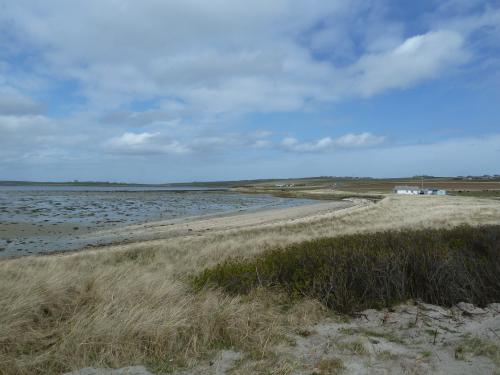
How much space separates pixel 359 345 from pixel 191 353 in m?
1.91

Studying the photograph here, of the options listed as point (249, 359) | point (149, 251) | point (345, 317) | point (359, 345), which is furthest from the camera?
point (149, 251)

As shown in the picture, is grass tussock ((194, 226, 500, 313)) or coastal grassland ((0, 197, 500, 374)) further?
grass tussock ((194, 226, 500, 313))

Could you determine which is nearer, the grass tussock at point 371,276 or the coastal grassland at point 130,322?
the coastal grassland at point 130,322

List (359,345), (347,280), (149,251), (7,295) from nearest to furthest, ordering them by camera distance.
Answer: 1. (359,345)
2. (7,295)
3. (347,280)
4. (149,251)

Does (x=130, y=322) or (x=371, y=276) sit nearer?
(x=130, y=322)

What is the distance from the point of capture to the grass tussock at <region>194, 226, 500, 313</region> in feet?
19.5

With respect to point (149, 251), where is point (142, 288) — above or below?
above

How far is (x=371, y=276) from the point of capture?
6180mm

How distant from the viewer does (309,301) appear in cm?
568

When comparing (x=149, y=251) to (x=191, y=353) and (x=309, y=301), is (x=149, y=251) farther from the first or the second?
(x=191, y=353)

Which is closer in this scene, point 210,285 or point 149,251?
point 210,285

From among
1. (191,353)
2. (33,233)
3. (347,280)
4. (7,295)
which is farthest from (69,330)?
(33,233)

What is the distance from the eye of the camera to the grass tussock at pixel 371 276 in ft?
19.5

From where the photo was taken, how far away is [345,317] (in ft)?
17.8
